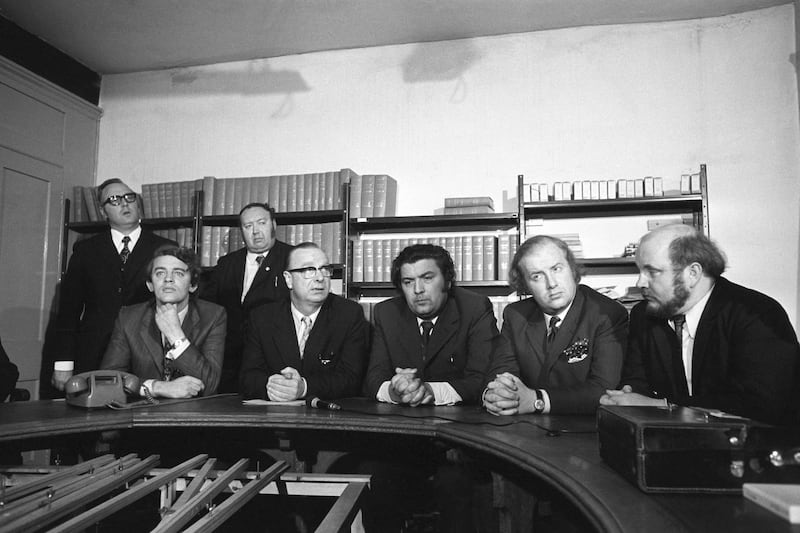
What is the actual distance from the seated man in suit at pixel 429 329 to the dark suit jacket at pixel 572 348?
6.2 inches

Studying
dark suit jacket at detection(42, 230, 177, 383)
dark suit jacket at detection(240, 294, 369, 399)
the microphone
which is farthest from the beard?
dark suit jacket at detection(42, 230, 177, 383)

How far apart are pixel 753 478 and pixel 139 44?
191 inches

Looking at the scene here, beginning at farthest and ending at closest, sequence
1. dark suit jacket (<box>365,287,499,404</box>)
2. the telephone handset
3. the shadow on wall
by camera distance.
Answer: the shadow on wall, dark suit jacket (<box>365,287,499,404</box>), the telephone handset

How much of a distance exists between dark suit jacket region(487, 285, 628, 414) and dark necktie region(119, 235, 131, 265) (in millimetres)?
2494

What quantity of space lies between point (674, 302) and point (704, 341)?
0.49ft

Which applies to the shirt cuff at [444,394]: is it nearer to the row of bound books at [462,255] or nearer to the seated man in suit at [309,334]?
the seated man in suit at [309,334]

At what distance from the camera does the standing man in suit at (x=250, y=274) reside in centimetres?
347

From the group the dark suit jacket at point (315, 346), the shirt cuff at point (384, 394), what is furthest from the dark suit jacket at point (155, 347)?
the shirt cuff at point (384, 394)

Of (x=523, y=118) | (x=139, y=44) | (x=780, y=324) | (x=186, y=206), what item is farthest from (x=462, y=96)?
(x=780, y=324)

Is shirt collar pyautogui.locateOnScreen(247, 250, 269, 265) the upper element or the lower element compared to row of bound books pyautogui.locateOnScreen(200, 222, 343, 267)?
lower

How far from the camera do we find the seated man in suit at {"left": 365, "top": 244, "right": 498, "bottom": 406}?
8.27 feet

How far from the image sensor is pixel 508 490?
5.26 ft

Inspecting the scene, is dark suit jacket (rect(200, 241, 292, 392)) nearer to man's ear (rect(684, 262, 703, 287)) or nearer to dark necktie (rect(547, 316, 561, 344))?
dark necktie (rect(547, 316, 561, 344))

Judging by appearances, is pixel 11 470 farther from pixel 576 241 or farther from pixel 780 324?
pixel 576 241
